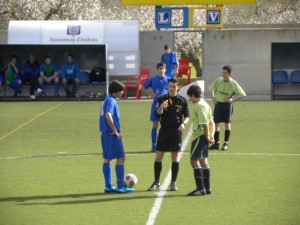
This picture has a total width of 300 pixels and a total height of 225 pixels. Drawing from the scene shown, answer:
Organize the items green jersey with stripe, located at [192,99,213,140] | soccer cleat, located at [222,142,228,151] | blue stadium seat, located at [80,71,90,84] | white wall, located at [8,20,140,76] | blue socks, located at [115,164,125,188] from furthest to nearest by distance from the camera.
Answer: blue stadium seat, located at [80,71,90,84], white wall, located at [8,20,140,76], soccer cleat, located at [222,142,228,151], blue socks, located at [115,164,125,188], green jersey with stripe, located at [192,99,213,140]

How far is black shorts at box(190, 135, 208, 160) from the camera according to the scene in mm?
15367

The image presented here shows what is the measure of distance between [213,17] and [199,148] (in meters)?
23.0

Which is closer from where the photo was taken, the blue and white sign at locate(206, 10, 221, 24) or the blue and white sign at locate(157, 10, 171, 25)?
the blue and white sign at locate(206, 10, 221, 24)

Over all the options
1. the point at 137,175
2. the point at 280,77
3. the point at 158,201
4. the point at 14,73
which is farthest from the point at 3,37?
the point at 158,201

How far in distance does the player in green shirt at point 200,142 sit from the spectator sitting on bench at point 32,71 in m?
21.8

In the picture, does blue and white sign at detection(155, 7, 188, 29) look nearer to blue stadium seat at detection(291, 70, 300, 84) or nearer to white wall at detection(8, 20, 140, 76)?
white wall at detection(8, 20, 140, 76)

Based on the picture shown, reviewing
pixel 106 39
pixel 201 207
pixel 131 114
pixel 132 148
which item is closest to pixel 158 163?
pixel 201 207

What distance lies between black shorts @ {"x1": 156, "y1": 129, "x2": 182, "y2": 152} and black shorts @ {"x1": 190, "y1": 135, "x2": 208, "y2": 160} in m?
0.52

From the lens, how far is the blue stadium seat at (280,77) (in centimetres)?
3797

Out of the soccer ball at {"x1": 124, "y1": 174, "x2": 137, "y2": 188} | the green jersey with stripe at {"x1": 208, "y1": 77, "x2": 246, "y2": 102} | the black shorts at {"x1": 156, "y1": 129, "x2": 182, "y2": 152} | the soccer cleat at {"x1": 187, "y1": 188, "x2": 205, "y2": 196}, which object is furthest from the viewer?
the green jersey with stripe at {"x1": 208, "y1": 77, "x2": 246, "y2": 102}

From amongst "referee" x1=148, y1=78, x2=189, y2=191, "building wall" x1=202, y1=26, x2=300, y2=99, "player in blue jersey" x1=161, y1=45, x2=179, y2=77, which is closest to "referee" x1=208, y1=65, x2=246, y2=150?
"referee" x1=148, y1=78, x2=189, y2=191

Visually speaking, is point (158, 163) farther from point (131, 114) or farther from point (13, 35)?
point (13, 35)

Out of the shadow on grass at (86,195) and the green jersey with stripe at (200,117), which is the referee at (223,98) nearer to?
the green jersey with stripe at (200,117)

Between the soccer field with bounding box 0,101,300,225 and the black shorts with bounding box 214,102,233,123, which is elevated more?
the black shorts with bounding box 214,102,233,123
